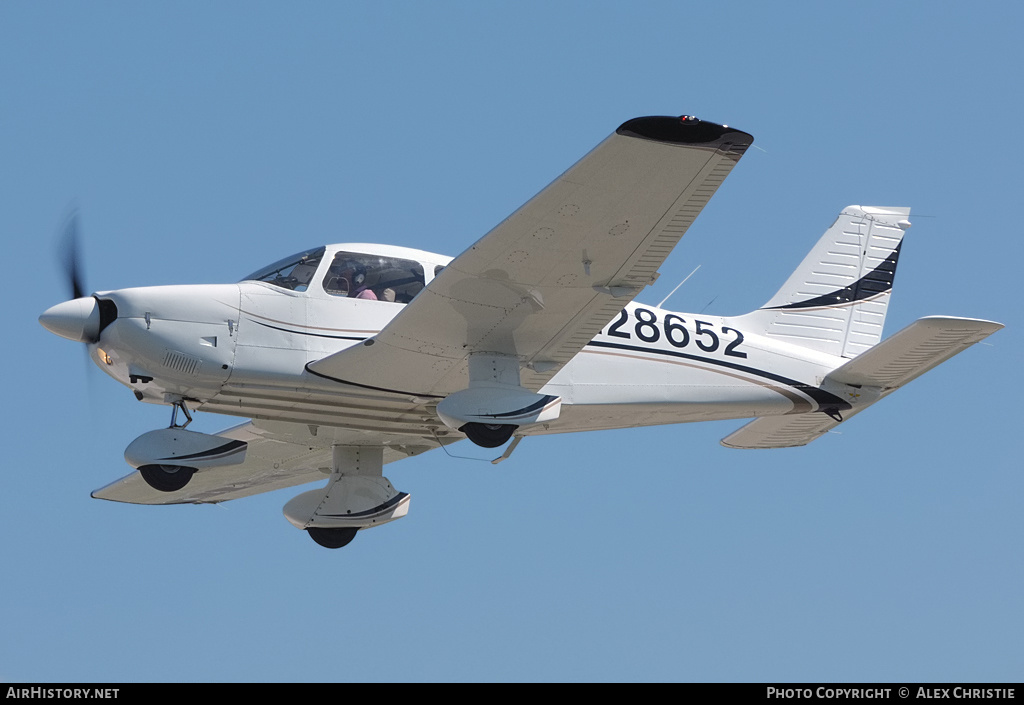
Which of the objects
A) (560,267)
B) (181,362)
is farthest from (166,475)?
(560,267)

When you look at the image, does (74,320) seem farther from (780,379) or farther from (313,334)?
(780,379)

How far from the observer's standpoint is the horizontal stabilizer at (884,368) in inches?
523

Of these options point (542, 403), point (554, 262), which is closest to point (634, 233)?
point (554, 262)

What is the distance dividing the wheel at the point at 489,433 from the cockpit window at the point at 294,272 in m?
Answer: 2.24

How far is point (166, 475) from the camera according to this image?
42.1 feet

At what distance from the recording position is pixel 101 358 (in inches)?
502

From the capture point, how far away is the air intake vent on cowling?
41.1 feet

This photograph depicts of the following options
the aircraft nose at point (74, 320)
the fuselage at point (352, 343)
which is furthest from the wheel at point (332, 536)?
the aircraft nose at point (74, 320)

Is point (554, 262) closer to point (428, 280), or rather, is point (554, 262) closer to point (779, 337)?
point (428, 280)

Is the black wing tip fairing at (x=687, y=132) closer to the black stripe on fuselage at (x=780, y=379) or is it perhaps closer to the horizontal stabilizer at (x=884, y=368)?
the horizontal stabilizer at (x=884, y=368)

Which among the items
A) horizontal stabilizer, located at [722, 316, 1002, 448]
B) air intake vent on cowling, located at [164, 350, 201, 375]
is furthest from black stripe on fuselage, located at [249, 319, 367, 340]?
horizontal stabilizer, located at [722, 316, 1002, 448]

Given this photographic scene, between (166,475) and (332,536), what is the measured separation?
2939 mm
